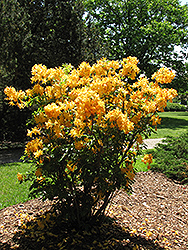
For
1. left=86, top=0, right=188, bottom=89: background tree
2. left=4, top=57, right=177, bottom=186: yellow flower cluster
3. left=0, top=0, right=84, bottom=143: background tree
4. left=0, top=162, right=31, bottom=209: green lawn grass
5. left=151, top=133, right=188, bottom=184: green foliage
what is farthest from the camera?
left=86, top=0, right=188, bottom=89: background tree

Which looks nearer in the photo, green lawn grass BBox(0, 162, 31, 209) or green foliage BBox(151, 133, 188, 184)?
green lawn grass BBox(0, 162, 31, 209)

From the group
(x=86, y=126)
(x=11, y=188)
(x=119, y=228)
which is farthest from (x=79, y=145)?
(x=11, y=188)

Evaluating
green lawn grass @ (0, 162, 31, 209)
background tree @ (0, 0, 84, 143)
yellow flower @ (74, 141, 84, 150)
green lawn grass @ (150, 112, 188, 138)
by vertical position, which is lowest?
green lawn grass @ (150, 112, 188, 138)

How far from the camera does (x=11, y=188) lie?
4.84 metres

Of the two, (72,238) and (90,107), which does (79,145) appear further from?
(72,238)

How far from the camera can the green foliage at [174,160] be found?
568cm

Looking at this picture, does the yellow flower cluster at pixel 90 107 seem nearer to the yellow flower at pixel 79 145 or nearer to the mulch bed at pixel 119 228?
the yellow flower at pixel 79 145

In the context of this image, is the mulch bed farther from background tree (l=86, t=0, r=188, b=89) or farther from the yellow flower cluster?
background tree (l=86, t=0, r=188, b=89)

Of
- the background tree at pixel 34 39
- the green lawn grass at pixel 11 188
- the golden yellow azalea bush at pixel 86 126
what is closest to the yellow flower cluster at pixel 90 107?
the golden yellow azalea bush at pixel 86 126

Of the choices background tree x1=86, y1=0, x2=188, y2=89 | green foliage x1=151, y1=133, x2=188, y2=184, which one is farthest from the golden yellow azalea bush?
background tree x1=86, y1=0, x2=188, y2=89

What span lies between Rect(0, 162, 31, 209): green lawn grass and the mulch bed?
0.87 feet

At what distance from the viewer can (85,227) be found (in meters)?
3.01

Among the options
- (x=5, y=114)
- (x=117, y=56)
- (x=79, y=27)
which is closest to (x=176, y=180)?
(x=79, y=27)

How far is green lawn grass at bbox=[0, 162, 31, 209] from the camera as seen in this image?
4.20m
